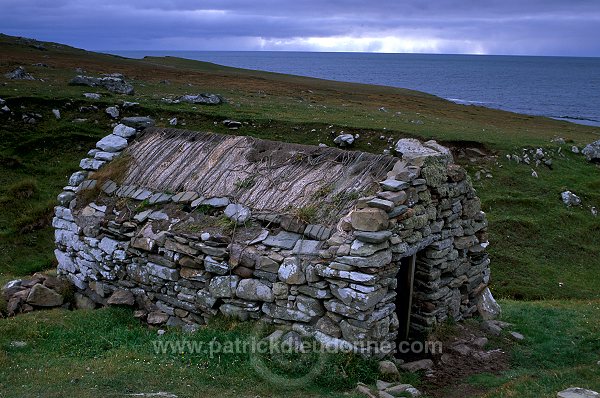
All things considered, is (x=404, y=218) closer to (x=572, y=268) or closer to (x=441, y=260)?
(x=441, y=260)

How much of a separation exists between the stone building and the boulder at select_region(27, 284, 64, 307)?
1.97ft

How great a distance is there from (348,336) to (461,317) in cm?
449

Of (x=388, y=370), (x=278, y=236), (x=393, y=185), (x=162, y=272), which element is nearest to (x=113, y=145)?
(x=162, y=272)

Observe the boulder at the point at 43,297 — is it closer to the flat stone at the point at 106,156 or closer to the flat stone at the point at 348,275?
the flat stone at the point at 106,156

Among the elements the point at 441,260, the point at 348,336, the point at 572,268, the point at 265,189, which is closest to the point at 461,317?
the point at 441,260

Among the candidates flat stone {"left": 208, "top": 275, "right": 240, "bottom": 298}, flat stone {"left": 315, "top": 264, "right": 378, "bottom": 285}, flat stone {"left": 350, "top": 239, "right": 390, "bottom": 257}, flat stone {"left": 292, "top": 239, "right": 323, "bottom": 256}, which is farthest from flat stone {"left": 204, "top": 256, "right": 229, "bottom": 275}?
flat stone {"left": 350, "top": 239, "right": 390, "bottom": 257}

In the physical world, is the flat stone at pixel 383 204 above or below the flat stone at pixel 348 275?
above

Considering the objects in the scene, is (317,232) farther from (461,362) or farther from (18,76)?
(18,76)

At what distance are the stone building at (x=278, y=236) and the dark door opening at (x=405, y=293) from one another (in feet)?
0.10

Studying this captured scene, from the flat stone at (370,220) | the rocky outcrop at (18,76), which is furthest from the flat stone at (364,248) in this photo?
the rocky outcrop at (18,76)

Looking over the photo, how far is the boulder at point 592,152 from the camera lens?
3159cm

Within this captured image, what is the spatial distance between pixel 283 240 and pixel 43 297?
6.48 m

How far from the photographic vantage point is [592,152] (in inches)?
1254

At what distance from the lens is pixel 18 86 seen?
3203 cm
